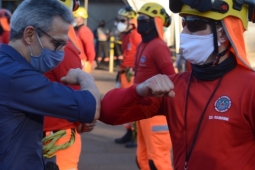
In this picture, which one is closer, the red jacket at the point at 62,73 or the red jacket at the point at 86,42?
the red jacket at the point at 62,73

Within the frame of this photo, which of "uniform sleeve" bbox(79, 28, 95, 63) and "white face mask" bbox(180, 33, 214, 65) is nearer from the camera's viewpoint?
"white face mask" bbox(180, 33, 214, 65)

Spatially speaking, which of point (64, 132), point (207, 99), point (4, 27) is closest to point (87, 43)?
point (4, 27)

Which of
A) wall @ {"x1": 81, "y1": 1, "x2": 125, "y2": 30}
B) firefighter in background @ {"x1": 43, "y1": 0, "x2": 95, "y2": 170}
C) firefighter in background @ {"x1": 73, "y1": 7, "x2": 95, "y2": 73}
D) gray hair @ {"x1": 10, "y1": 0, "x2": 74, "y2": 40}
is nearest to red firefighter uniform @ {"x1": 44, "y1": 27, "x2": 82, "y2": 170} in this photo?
firefighter in background @ {"x1": 43, "y1": 0, "x2": 95, "y2": 170}

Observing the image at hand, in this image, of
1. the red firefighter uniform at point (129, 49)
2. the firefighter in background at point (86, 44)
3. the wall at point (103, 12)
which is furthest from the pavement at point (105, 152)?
the wall at point (103, 12)

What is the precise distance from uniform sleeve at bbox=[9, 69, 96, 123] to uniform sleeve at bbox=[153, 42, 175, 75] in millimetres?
3889

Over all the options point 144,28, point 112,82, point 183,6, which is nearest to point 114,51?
point 112,82

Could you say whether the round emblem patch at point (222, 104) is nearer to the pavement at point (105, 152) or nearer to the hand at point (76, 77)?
the hand at point (76, 77)

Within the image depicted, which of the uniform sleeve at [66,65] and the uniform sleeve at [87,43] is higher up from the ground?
the uniform sleeve at [66,65]

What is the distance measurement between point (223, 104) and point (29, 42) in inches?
43.2

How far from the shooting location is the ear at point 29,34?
3213mm

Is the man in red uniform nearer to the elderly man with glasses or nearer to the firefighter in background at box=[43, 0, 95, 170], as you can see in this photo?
the elderly man with glasses

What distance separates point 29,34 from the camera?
10.6 ft

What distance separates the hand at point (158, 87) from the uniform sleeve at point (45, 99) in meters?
0.32

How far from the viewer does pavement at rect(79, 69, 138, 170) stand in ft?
27.7
